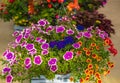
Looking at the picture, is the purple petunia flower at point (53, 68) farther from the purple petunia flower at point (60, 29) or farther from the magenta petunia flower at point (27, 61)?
the purple petunia flower at point (60, 29)

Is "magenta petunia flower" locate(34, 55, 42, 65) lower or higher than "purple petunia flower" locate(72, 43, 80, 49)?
lower

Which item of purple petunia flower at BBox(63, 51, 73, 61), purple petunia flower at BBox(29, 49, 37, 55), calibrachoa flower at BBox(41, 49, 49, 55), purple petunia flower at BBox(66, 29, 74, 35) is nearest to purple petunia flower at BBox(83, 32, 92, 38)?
purple petunia flower at BBox(66, 29, 74, 35)

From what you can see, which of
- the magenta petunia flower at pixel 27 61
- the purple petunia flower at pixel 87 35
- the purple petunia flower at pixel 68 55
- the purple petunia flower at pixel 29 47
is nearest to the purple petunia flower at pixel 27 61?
the magenta petunia flower at pixel 27 61

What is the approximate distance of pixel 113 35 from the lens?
6.48 m

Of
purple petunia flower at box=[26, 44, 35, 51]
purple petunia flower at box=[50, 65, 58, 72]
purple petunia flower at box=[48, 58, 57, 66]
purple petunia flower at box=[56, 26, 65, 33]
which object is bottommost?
purple petunia flower at box=[50, 65, 58, 72]

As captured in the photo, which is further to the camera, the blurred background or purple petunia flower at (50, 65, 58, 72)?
the blurred background

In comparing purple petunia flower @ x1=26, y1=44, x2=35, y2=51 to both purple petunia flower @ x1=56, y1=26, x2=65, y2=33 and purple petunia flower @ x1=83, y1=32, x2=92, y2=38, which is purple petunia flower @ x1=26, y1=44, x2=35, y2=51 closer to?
purple petunia flower @ x1=56, y1=26, x2=65, y2=33

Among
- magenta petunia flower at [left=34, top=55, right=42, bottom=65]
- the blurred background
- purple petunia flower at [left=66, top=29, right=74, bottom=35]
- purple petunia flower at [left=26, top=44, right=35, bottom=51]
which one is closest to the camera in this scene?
magenta petunia flower at [left=34, top=55, right=42, bottom=65]

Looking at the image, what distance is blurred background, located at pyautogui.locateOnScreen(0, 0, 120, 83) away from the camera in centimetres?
523

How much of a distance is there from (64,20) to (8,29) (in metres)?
2.38

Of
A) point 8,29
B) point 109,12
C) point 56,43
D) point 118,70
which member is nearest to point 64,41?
point 56,43

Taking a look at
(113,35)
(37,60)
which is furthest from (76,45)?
(113,35)

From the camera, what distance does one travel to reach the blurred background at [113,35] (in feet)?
17.2

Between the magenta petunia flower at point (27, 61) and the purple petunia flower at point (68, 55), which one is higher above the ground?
the purple petunia flower at point (68, 55)
